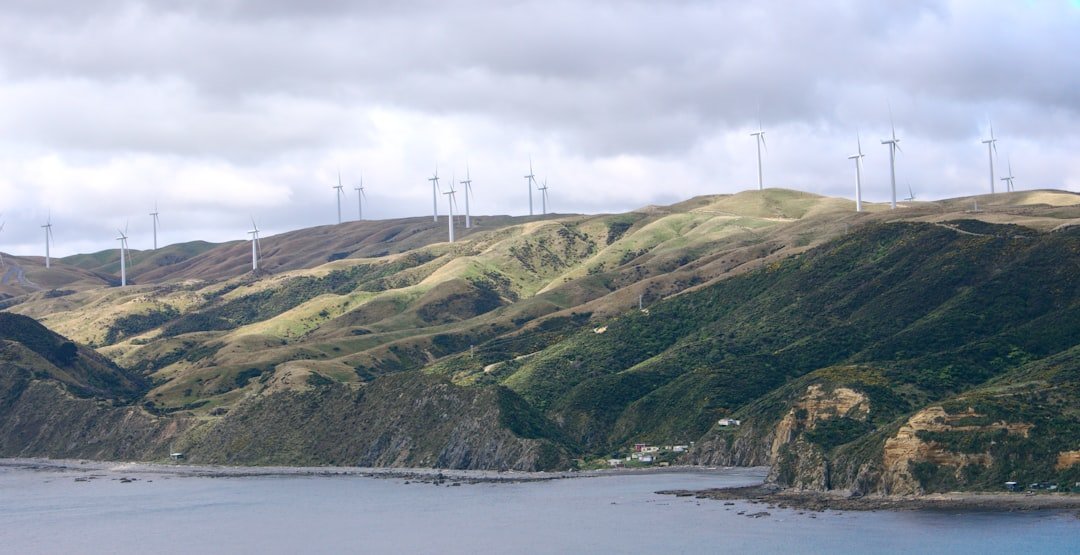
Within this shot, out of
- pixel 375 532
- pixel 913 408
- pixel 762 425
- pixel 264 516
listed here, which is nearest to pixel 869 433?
pixel 913 408

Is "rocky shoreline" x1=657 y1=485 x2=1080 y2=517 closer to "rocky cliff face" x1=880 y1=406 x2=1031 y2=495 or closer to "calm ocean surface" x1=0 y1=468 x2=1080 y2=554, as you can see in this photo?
"rocky cliff face" x1=880 y1=406 x2=1031 y2=495

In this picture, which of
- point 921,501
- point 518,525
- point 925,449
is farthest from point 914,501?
point 518,525

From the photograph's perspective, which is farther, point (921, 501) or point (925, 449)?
point (925, 449)

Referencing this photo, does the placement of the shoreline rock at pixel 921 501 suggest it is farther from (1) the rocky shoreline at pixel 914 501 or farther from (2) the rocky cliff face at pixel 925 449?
(2) the rocky cliff face at pixel 925 449

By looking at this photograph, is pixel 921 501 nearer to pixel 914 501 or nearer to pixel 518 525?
pixel 914 501

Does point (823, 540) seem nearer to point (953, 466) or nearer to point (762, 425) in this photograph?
point (953, 466)

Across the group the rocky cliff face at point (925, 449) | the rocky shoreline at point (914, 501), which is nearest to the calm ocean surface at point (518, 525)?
the rocky shoreline at point (914, 501)
